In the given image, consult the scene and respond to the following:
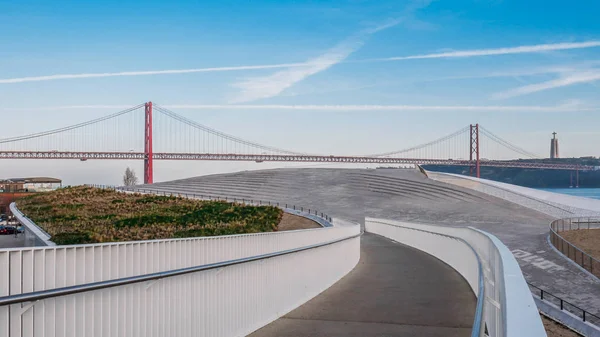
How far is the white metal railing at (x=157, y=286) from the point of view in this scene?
4.81 metres

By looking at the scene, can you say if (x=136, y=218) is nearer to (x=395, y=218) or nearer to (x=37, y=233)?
(x=37, y=233)

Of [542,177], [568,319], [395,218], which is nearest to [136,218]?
[568,319]

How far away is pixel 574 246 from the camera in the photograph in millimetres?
26562

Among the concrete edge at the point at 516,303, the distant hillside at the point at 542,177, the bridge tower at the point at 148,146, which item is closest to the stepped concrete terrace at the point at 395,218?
the concrete edge at the point at 516,303

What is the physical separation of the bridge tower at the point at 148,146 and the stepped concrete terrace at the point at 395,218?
4.10 metres

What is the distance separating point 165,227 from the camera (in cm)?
2780

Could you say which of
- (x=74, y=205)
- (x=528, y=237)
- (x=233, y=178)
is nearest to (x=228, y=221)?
(x=74, y=205)

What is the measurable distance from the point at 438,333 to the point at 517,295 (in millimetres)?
4628

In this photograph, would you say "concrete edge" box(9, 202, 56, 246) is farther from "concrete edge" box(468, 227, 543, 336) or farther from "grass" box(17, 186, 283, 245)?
"concrete edge" box(468, 227, 543, 336)

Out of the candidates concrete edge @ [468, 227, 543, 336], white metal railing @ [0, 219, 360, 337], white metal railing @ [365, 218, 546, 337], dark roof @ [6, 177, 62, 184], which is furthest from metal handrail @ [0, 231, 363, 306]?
dark roof @ [6, 177, 62, 184]

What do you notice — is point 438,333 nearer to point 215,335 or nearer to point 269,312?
point 269,312

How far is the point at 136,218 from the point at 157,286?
24941mm

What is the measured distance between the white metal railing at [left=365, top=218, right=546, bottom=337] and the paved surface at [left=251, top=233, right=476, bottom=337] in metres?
0.60

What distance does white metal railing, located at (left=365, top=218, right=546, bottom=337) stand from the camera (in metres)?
3.24
